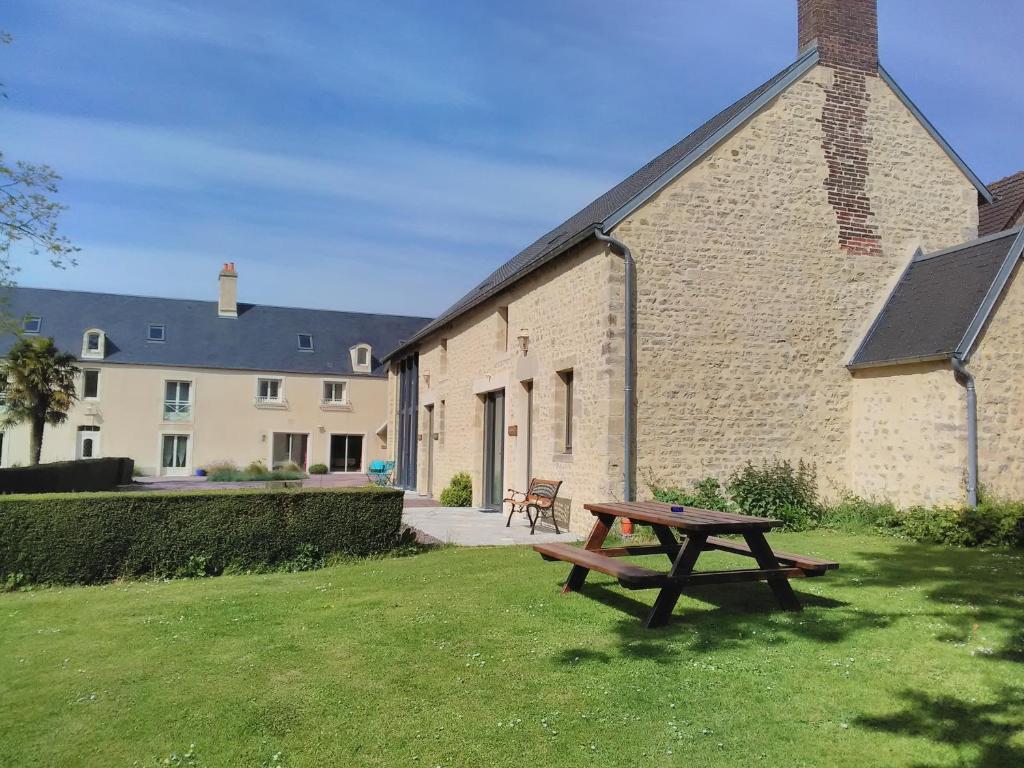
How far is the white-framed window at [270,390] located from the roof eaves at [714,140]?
29050 mm

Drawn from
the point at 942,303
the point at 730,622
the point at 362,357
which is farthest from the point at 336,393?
the point at 730,622

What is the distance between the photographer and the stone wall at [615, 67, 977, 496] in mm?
11938

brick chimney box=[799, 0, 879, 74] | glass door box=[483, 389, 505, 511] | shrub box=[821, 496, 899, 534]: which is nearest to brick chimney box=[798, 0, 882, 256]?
brick chimney box=[799, 0, 879, 74]

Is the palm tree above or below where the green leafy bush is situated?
above

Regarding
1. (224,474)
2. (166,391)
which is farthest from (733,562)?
(166,391)

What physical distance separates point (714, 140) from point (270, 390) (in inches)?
1171

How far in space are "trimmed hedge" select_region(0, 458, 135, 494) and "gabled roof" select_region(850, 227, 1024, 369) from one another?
549 inches

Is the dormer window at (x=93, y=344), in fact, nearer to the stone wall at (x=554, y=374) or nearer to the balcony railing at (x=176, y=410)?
the balcony railing at (x=176, y=410)

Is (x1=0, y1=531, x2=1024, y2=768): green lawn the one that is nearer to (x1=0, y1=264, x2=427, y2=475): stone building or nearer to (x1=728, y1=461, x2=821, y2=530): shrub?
(x1=728, y1=461, x2=821, y2=530): shrub

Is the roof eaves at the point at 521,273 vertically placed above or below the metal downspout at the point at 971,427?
above

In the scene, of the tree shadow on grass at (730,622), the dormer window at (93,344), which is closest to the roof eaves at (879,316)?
the tree shadow on grass at (730,622)

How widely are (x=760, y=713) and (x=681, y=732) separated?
20.6 inches

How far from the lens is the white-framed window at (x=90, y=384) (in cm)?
3538

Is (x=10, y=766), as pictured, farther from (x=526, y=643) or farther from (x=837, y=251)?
(x=837, y=251)
